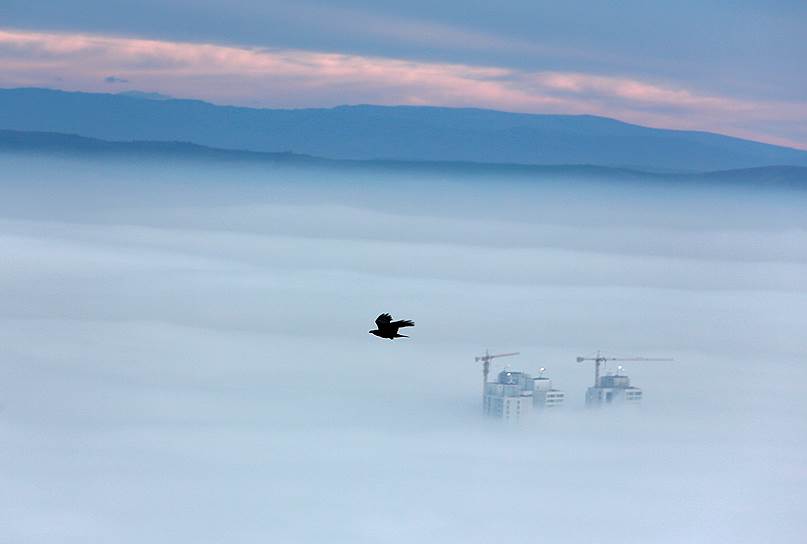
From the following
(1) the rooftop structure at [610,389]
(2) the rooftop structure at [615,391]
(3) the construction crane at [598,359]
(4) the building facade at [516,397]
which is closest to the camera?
(4) the building facade at [516,397]

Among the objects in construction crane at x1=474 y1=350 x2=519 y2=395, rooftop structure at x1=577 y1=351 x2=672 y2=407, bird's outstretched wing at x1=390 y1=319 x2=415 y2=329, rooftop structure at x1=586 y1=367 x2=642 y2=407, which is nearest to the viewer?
bird's outstretched wing at x1=390 y1=319 x2=415 y2=329

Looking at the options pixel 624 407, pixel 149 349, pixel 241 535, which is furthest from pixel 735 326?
pixel 241 535

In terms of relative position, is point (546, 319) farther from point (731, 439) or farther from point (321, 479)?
point (321, 479)

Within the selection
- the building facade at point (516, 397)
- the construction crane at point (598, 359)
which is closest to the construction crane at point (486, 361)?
the building facade at point (516, 397)

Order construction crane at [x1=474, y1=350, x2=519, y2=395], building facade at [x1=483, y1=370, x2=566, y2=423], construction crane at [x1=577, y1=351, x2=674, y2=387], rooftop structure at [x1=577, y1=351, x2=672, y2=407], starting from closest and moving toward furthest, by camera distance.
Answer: building facade at [x1=483, y1=370, x2=566, y2=423] < construction crane at [x1=474, y1=350, x2=519, y2=395] < rooftop structure at [x1=577, y1=351, x2=672, y2=407] < construction crane at [x1=577, y1=351, x2=674, y2=387]

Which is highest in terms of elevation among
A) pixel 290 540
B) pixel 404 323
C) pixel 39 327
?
pixel 39 327

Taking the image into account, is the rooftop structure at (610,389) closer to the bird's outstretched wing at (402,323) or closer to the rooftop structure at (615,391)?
the rooftop structure at (615,391)

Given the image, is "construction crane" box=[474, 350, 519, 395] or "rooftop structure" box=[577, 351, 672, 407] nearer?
"construction crane" box=[474, 350, 519, 395]

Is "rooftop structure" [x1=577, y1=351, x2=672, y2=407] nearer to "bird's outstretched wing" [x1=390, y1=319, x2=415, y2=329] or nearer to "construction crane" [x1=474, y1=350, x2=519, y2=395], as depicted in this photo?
"construction crane" [x1=474, y1=350, x2=519, y2=395]

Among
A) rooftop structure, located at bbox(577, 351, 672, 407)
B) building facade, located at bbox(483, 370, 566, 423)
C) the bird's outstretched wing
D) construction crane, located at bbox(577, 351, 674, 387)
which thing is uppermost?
construction crane, located at bbox(577, 351, 674, 387)

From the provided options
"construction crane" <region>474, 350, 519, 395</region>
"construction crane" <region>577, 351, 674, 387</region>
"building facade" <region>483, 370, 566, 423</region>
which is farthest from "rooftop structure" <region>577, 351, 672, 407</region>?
"construction crane" <region>474, 350, 519, 395</region>

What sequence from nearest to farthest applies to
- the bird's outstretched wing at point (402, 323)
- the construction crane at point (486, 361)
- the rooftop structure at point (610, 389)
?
1. the bird's outstretched wing at point (402, 323)
2. the construction crane at point (486, 361)
3. the rooftop structure at point (610, 389)
